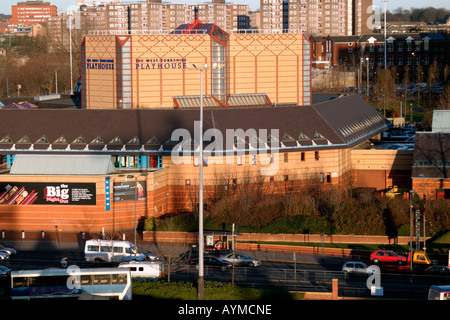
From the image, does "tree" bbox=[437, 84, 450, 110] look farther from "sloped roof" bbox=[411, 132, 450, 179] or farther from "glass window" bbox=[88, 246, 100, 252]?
"glass window" bbox=[88, 246, 100, 252]

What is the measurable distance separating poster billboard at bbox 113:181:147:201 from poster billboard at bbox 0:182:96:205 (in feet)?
4.80

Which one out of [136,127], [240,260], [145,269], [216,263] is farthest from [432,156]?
[145,269]

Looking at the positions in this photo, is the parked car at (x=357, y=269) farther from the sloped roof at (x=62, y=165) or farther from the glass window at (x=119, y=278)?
the sloped roof at (x=62, y=165)

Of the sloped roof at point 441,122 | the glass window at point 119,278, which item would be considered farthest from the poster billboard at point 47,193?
the sloped roof at point 441,122

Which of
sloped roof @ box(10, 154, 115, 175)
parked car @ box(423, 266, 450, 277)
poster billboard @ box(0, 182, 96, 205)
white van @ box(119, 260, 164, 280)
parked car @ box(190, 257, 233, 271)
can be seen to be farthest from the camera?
sloped roof @ box(10, 154, 115, 175)

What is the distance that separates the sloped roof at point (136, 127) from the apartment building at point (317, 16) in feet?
364

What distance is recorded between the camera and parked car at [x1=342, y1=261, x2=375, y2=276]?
143 ft

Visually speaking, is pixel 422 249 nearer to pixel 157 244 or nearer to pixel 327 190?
pixel 327 190

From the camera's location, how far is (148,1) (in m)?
197

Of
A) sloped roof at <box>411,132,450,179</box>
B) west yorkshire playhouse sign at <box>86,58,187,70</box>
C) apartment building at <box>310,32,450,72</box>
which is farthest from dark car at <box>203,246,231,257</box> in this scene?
apartment building at <box>310,32,450,72</box>

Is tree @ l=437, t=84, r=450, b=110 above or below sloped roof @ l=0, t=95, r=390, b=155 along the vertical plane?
above

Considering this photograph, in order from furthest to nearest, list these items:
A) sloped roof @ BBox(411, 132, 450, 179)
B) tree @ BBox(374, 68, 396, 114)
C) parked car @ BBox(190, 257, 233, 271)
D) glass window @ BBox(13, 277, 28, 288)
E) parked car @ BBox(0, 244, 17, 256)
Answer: tree @ BBox(374, 68, 396, 114) < sloped roof @ BBox(411, 132, 450, 179) < parked car @ BBox(0, 244, 17, 256) < parked car @ BBox(190, 257, 233, 271) < glass window @ BBox(13, 277, 28, 288)

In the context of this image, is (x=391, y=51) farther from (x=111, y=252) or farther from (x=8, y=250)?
(x=8, y=250)
